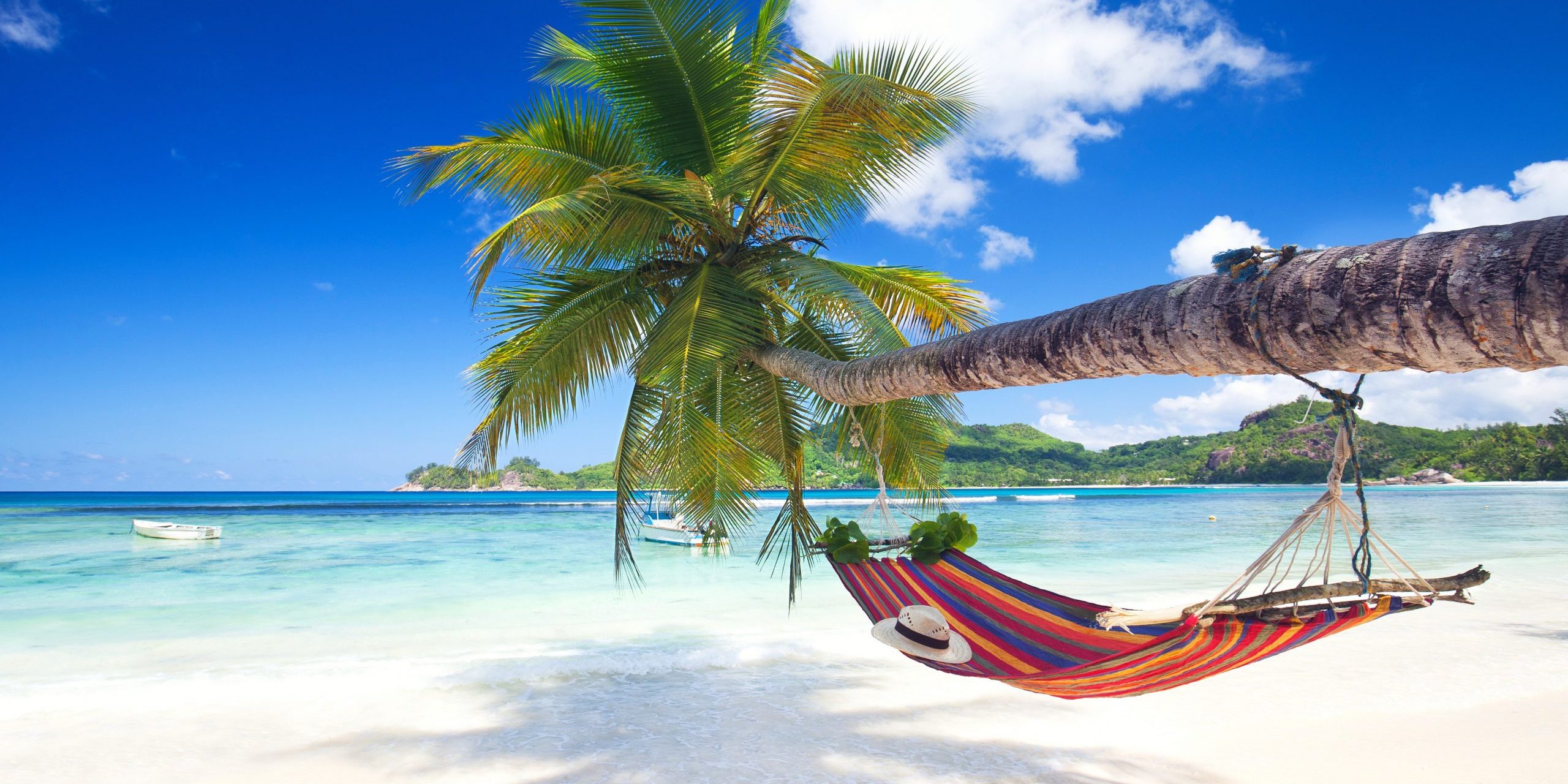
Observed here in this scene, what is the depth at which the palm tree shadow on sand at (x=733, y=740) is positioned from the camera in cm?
297

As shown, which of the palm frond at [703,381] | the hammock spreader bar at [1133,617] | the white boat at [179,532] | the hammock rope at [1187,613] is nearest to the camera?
the hammock rope at [1187,613]

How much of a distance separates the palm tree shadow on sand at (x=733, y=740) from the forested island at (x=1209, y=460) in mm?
23623

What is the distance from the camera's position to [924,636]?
234 centimetres

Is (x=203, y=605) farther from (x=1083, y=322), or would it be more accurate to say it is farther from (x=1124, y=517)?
(x=1124, y=517)

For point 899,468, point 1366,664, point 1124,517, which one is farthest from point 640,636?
point 1124,517

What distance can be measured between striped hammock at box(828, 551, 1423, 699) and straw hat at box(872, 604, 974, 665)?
0.03m

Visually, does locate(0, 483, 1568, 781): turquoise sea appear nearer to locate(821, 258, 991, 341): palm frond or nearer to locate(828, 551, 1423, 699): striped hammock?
locate(828, 551, 1423, 699): striped hammock

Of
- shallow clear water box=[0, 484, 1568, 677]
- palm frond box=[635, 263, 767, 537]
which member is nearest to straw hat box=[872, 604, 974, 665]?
palm frond box=[635, 263, 767, 537]

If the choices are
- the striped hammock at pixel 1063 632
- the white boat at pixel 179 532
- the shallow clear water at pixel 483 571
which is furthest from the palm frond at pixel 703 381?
the white boat at pixel 179 532

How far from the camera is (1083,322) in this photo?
5.40ft

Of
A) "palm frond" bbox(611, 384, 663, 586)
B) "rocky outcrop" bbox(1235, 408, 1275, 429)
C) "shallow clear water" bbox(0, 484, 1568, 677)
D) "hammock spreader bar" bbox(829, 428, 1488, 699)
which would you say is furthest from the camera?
"rocky outcrop" bbox(1235, 408, 1275, 429)

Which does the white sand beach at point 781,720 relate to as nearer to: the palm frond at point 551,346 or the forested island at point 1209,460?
the palm frond at point 551,346

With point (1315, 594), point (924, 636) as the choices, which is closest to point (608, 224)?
point (924, 636)

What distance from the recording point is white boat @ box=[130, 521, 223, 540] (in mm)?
12492
